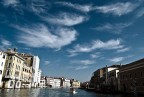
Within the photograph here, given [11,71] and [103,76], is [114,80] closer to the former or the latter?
[103,76]

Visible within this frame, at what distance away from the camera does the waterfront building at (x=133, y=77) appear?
48.3m

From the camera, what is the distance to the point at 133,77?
2090 inches

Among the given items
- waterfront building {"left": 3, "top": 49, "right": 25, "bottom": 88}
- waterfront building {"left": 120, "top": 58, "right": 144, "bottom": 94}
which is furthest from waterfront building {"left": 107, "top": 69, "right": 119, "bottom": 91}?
waterfront building {"left": 3, "top": 49, "right": 25, "bottom": 88}

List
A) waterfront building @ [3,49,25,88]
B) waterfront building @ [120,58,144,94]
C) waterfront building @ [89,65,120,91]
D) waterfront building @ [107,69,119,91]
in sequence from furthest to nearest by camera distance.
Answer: waterfront building @ [89,65,120,91] → waterfront building @ [107,69,119,91] → waterfront building @ [3,49,25,88] → waterfront building @ [120,58,144,94]

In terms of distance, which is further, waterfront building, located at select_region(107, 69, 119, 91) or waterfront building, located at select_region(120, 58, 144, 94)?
waterfront building, located at select_region(107, 69, 119, 91)

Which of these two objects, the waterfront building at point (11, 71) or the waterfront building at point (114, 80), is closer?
the waterfront building at point (11, 71)

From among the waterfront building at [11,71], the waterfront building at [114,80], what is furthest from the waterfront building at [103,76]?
the waterfront building at [11,71]

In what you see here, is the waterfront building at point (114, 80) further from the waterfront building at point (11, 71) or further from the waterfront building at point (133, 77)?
the waterfront building at point (11, 71)

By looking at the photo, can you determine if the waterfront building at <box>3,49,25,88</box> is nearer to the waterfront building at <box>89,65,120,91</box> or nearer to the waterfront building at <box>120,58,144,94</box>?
the waterfront building at <box>120,58,144,94</box>

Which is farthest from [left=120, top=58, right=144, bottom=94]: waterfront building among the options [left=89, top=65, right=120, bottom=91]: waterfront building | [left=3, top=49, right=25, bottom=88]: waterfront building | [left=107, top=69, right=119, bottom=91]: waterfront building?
[left=3, top=49, right=25, bottom=88]: waterfront building

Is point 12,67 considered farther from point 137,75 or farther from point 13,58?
point 137,75

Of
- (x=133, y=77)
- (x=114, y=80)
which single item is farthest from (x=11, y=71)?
(x=114, y=80)

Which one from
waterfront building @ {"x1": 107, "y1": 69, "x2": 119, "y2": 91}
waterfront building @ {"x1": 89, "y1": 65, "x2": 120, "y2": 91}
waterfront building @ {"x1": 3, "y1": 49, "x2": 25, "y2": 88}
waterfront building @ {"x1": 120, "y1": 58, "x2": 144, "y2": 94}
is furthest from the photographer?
waterfront building @ {"x1": 89, "y1": 65, "x2": 120, "y2": 91}

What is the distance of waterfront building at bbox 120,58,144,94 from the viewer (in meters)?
48.3
